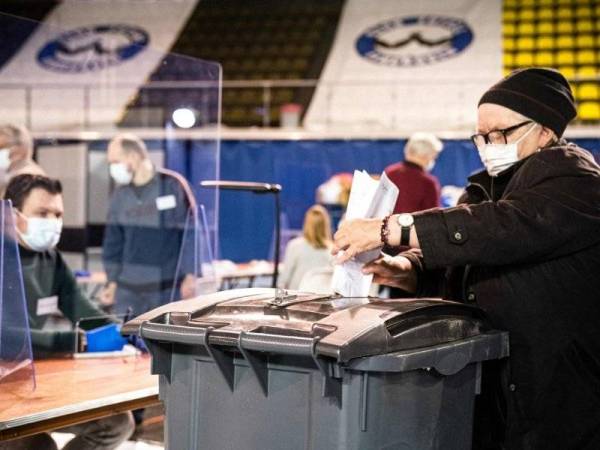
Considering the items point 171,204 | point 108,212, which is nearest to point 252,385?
point 171,204

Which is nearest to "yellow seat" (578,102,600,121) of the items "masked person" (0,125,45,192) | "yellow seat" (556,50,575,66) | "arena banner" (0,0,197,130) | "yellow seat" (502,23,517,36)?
"yellow seat" (556,50,575,66)

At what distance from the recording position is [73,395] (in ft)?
7.45

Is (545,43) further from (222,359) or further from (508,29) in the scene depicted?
(222,359)

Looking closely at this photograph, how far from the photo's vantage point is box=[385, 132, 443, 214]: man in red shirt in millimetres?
5375

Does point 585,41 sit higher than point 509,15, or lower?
lower

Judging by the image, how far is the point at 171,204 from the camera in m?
4.06

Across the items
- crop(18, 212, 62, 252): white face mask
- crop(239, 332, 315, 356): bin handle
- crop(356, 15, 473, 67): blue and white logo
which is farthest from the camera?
crop(356, 15, 473, 67): blue and white logo

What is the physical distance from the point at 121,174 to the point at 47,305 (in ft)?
4.59

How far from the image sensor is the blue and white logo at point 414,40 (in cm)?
1245

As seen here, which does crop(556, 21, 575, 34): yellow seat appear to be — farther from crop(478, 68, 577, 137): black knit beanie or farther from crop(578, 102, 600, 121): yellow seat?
crop(478, 68, 577, 137): black knit beanie

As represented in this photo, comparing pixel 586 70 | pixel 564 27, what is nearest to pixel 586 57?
pixel 586 70

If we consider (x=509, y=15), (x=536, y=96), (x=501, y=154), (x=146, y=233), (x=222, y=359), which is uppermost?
(x=509, y=15)

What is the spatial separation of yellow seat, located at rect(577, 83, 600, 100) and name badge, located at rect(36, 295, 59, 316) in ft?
30.2

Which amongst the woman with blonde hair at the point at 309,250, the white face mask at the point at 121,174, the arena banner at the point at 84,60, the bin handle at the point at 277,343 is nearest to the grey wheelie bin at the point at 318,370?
the bin handle at the point at 277,343
